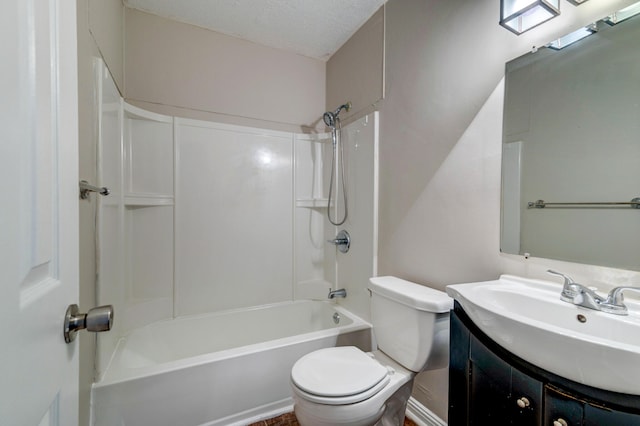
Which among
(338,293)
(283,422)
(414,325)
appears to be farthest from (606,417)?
(338,293)

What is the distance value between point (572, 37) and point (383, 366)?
1463mm

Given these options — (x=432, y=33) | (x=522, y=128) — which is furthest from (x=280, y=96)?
(x=522, y=128)

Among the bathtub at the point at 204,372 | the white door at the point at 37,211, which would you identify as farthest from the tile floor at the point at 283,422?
the white door at the point at 37,211

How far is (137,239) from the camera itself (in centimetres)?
187

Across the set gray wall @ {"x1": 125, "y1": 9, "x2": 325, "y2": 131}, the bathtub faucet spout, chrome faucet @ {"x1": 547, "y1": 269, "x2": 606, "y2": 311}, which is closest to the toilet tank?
chrome faucet @ {"x1": 547, "y1": 269, "x2": 606, "y2": 311}

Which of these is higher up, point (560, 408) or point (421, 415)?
point (560, 408)

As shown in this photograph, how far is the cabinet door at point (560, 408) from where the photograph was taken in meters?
0.62

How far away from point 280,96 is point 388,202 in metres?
1.32

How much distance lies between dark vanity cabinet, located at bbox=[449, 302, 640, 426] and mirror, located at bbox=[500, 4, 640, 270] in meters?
0.46

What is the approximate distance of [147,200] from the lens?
184 cm

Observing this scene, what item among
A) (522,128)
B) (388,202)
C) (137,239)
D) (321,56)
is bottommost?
(137,239)

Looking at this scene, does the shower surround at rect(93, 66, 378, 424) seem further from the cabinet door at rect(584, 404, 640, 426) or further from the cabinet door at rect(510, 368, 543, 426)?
the cabinet door at rect(584, 404, 640, 426)

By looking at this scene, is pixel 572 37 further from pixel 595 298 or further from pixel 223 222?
pixel 223 222

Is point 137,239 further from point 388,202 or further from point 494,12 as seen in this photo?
point 494,12
